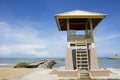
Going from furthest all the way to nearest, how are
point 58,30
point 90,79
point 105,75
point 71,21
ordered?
point 58,30
point 71,21
point 105,75
point 90,79

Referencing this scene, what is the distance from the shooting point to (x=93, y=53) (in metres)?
16.5

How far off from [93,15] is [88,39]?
2309 millimetres

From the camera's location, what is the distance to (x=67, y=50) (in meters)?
16.7

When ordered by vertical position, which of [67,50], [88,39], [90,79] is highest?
[88,39]

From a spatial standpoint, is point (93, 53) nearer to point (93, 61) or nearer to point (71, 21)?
point (93, 61)

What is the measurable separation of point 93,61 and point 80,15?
14.2ft

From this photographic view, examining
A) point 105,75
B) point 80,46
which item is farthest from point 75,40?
point 105,75

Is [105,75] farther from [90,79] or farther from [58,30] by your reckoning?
[58,30]

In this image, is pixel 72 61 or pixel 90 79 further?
pixel 72 61

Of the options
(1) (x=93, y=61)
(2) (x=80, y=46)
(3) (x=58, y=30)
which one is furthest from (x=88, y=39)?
(3) (x=58, y=30)

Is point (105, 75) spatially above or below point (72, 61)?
below

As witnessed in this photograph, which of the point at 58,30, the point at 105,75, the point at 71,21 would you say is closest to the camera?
the point at 105,75

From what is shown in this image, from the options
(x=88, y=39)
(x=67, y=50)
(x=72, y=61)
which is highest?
(x=88, y=39)

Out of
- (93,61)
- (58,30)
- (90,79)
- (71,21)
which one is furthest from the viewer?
(58,30)
